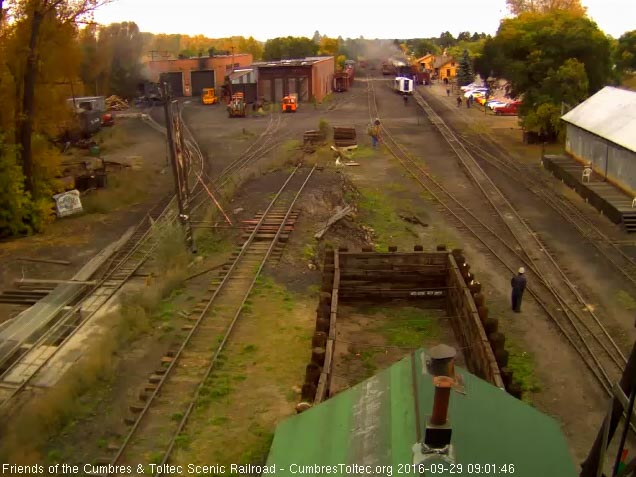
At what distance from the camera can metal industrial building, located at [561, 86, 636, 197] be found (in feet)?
85.2

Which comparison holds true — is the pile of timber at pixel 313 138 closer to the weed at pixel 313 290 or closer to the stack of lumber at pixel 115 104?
the weed at pixel 313 290

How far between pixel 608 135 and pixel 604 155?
3.74 ft

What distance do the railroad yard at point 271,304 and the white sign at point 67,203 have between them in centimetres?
74

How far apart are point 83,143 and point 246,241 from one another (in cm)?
2953

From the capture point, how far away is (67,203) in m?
27.2

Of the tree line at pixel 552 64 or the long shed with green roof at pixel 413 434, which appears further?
the tree line at pixel 552 64

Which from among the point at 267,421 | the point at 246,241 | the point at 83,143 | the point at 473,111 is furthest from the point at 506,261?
the point at 473,111

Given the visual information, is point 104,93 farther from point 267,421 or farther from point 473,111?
point 267,421

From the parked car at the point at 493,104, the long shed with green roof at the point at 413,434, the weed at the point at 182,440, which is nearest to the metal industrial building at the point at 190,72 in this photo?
the parked car at the point at 493,104

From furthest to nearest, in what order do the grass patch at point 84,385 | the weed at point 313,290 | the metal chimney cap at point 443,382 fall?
the weed at point 313,290
the grass patch at point 84,385
the metal chimney cap at point 443,382

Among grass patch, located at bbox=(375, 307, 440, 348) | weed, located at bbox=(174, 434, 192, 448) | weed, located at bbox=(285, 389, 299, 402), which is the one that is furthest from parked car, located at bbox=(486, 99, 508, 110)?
weed, located at bbox=(174, 434, 192, 448)

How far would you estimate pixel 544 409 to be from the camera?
1205cm

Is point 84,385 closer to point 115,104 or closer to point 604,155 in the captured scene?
point 604,155
